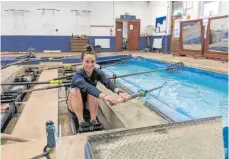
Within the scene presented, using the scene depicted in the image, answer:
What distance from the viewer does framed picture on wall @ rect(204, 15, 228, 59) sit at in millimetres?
6180

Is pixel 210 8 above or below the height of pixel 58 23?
above

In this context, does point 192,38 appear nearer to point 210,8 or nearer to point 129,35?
point 210,8

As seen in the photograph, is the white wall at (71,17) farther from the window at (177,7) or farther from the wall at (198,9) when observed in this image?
the wall at (198,9)

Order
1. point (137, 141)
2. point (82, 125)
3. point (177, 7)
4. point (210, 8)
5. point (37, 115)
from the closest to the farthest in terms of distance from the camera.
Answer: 1. point (137, 141)
2. point (82, 125)
3. point (37, 115)
4. point (210, 8)
5. point (177, 7)

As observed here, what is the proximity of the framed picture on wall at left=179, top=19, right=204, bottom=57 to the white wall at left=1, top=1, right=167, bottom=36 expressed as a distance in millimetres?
3321

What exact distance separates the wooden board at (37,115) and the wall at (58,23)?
8.20m

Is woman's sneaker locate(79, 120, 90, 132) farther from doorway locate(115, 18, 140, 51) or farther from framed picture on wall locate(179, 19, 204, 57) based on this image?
doorway locate(115, 18, 140, 51)

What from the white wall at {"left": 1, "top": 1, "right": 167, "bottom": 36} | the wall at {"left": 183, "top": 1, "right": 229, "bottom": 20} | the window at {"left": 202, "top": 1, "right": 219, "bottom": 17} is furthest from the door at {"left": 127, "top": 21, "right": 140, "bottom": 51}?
the window at {"left": 202, "top": 1, "right": 219, "bottom": 17}

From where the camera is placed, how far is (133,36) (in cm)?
1218

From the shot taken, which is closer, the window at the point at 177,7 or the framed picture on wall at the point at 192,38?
the framed picture on wall at the point at 192,38

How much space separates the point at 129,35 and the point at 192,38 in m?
5.07

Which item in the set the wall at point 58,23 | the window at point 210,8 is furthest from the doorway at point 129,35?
the window at point 210,8

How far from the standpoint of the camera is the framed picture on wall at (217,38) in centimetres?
618

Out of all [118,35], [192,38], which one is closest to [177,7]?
[192,38]
